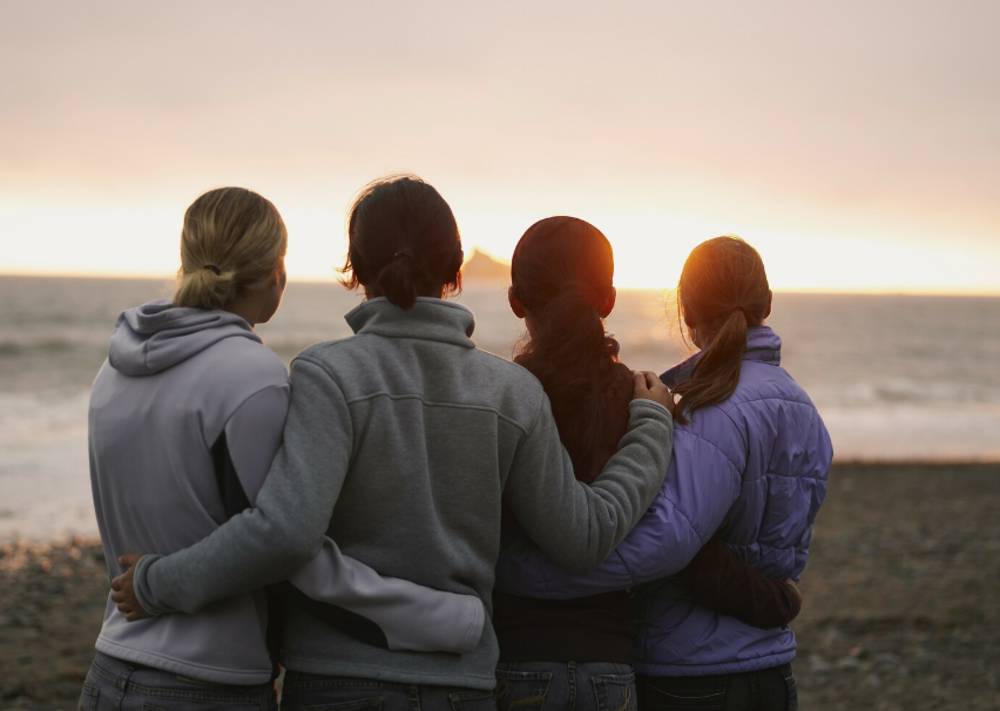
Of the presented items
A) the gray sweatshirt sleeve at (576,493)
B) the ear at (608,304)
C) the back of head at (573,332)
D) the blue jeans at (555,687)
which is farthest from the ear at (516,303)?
the blue jeans at (555,687)

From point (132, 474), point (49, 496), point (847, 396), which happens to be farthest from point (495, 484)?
point (847, 396)

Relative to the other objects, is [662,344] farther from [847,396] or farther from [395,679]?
[395,679]

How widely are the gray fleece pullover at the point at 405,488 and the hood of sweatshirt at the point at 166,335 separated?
176mm

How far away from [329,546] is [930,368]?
41.0 metres

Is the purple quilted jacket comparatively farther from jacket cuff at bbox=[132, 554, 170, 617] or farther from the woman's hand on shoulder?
jacket cuff at bbox=[132, 554, 170, 617]

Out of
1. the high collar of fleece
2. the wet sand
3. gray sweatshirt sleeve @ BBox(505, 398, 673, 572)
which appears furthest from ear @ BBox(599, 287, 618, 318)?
the wet sand

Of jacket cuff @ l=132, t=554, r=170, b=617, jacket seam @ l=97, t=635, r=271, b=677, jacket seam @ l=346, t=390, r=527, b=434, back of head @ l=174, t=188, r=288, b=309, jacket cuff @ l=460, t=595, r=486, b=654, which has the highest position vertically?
back of head @ l=174, t=188, r=288, b=309

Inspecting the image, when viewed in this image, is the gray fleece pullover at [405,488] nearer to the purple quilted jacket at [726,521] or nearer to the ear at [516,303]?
the purple quilted jacket at [726,521]

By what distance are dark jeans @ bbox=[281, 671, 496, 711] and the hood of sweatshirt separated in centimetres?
69

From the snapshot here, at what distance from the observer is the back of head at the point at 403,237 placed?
2.04 m

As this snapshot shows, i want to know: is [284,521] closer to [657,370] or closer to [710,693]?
[710,693]

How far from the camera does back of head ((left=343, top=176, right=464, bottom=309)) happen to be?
2.04m

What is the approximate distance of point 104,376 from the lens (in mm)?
2084

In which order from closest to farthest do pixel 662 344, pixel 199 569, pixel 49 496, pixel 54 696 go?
1. pixel 199 569
2. pixel 54 696
3. pixel 49 496
4. pixel 662 344
